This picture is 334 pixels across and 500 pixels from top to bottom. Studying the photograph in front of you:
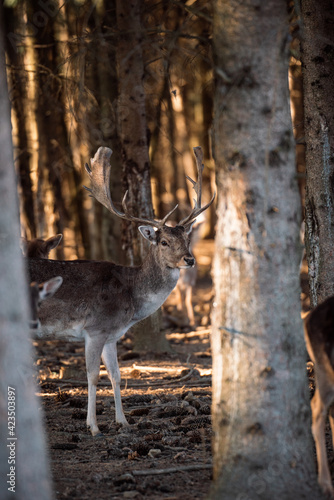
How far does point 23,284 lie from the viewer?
4.06 m

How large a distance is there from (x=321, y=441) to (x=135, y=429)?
8.47 feet

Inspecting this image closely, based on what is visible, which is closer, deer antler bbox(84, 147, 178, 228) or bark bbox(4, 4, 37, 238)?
deer antler bbox(84, 147, 178, 228)

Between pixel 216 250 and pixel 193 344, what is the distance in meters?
8.37

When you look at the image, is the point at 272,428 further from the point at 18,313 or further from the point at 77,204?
the point at 77,204

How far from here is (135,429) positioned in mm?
7074

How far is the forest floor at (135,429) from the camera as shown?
5203mm

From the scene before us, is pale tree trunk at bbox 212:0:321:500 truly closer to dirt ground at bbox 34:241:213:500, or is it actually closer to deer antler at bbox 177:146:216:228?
dirt ground at bbox 34:241:213:500

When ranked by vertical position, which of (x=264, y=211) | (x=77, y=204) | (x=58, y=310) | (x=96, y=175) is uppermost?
(x=77, y=204)

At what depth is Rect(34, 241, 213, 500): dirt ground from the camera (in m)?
5.21

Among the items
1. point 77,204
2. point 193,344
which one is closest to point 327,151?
point 193,344

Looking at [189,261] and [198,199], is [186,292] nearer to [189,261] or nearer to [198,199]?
[198,199]

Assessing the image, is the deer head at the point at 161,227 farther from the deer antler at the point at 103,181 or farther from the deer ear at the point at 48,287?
the deer ear at the point at 48,287

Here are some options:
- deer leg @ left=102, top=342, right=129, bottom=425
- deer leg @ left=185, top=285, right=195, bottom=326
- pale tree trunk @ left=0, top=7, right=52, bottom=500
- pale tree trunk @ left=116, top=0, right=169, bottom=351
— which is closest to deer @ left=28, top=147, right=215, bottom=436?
deer leg @ left=102, top=342, right=129, bottom=425

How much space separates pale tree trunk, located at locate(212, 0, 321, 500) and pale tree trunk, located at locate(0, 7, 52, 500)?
4.19 ft
